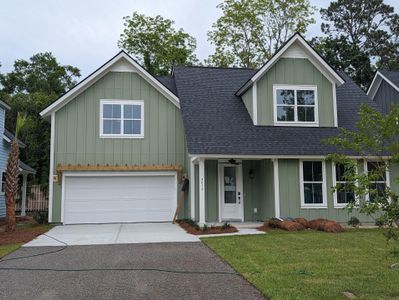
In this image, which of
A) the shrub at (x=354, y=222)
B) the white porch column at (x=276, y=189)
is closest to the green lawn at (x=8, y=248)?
the white porch column at (x=276, y=189)

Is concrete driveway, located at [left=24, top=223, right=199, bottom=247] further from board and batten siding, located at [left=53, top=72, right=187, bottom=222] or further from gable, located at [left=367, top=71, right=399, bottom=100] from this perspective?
gable, located at [left=367, top=71, right=399, bottom=100]

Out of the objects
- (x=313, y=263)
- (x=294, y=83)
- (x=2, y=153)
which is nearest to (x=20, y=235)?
(x=2, y=153)

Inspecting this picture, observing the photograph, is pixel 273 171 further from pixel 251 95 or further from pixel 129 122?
pixel 129 122

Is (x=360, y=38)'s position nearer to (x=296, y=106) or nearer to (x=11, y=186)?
(x=296, y=106)

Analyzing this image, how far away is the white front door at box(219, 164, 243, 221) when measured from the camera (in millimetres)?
15414

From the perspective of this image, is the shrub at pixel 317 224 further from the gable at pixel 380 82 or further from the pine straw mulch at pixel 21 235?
the gable at pixel 380 82

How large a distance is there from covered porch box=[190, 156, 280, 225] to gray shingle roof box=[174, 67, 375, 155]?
2.58 ft

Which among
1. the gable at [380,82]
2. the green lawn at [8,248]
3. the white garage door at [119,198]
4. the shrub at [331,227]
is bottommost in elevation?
the green lawn at [8,248]

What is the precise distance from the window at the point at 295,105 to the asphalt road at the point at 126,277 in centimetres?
799

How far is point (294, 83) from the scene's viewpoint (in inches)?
630

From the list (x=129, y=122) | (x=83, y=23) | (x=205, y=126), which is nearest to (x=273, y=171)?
(x=205, y=126)

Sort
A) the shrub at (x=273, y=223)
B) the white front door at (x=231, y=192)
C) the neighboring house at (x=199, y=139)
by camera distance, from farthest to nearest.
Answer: the white front door at (x=231, y=192) → the neighboring house at (x=199, y=139) → the shrub at (x=273, y=223)

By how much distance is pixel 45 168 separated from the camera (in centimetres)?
2972

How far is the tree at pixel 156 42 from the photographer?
109ft
